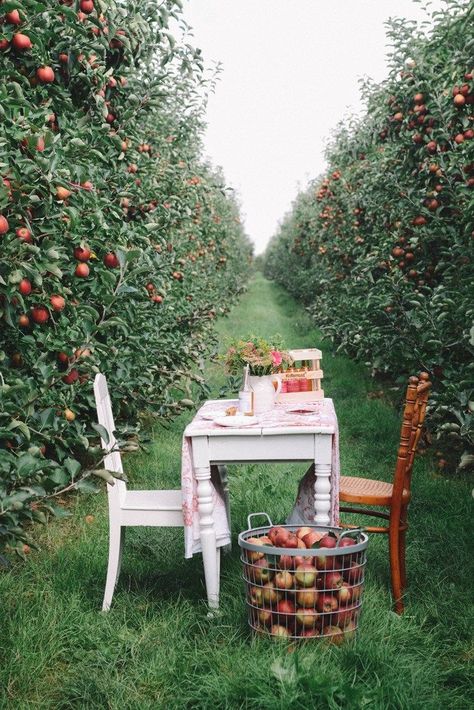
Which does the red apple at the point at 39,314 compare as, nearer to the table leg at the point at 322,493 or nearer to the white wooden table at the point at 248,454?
the white wooden table at the point at 248,454

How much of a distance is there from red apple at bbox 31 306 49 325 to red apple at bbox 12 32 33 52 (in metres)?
1.02

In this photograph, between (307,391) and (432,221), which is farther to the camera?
(432,221)

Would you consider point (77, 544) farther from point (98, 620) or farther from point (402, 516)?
point (402, 516)

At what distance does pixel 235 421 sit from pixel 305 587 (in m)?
0.84

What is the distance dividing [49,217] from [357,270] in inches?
191

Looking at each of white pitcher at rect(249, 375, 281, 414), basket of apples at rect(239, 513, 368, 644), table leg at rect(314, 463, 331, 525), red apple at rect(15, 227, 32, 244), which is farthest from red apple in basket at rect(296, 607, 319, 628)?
red apple at rect(15, 227, 32, 244)

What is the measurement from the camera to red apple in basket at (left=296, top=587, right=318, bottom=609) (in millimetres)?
2684

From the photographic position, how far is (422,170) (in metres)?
5.01

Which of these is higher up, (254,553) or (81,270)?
(81,270)

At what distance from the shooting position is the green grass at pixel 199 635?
247 cm

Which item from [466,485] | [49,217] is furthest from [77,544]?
[466,485]

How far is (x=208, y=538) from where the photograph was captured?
3.17 m

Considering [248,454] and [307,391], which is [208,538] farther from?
[307,391]

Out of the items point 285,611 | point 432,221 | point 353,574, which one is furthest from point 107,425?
point 432,221
